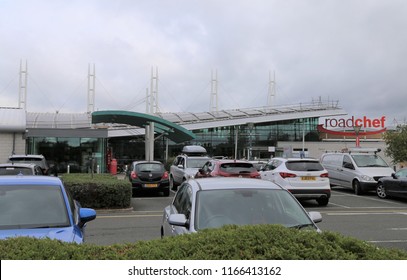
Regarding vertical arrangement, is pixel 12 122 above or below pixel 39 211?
above

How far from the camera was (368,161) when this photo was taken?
1984 centimetres

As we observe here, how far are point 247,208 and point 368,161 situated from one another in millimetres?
15969

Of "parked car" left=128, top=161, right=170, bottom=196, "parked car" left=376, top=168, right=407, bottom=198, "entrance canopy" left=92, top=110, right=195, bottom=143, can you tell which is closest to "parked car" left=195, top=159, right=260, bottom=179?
"parked car" left=128, top=161, right=170, bottom=196

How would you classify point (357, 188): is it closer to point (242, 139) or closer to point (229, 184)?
point (229, 184)

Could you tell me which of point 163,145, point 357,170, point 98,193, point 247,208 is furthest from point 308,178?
point 163,145

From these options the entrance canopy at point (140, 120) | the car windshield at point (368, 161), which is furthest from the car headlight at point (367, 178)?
the entrance canopy at point (140, 120)

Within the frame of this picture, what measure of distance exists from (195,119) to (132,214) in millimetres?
47745

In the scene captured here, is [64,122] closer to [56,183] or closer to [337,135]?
[337,135]

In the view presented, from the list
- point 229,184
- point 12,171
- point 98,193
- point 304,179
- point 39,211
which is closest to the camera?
point 39,211

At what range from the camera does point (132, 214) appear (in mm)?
13070

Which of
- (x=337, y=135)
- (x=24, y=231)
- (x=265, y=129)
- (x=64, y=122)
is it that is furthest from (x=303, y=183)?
(x=337, y=135)

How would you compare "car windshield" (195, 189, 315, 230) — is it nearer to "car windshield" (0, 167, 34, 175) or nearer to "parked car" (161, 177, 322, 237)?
"parked car" (161, 177, 322, 237)

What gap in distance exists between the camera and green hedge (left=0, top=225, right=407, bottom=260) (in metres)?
3.44

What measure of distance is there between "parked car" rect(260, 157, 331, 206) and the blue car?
957 centimetres
